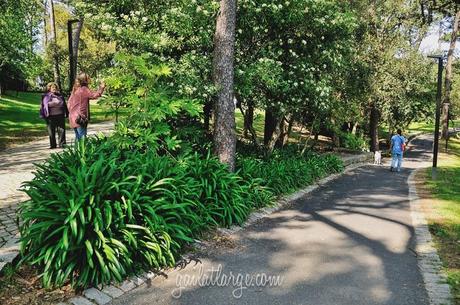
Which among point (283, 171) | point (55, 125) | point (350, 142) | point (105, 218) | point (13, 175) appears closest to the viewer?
point (105, 218)

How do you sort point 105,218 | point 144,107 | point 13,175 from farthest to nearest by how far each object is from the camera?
point 13,175
point 144,107
point 105,218

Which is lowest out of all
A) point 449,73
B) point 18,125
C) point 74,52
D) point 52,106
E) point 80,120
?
point 18,125

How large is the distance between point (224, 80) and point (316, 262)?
4194 millimetres

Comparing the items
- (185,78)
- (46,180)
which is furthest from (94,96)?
(46,180)

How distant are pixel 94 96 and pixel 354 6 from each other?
13658 millimetres

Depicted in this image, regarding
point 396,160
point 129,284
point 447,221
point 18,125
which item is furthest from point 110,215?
point 18,125

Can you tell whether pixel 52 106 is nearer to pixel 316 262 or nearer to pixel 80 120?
pixel 80 120

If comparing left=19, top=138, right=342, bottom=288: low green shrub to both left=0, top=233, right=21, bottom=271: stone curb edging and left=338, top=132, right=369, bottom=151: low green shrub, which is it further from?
left=338, top=132, right=369, bottom=151: low green shrub

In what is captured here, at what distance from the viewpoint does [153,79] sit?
725 centimetres

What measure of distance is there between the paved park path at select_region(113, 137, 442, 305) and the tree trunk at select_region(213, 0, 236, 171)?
1.72 meters

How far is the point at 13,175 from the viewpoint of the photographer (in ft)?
30.1

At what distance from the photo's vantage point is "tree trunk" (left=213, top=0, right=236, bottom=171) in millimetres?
8008

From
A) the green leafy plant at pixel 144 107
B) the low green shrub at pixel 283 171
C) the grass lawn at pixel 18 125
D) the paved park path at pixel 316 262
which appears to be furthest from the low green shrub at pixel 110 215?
the grass lawn at pixel 18 125

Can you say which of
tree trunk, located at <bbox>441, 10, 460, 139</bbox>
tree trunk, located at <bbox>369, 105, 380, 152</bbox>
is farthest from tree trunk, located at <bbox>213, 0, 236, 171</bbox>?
tree trunk, located at <bbox>441, 10, 460, 139</bbox>
